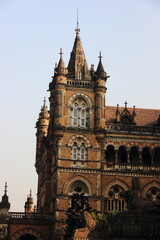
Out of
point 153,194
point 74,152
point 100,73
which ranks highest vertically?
point 100,73

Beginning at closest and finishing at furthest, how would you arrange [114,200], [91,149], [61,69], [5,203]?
1. [5,203]
2. [114,200]
3. [91,149]
4. [61,69]

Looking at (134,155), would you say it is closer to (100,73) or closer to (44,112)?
(100,73)

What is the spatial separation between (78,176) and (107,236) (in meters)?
24.2

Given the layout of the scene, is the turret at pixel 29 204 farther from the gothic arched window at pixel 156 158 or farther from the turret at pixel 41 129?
the gothic arched window at pixel 156 158

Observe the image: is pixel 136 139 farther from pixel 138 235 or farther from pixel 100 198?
pixel 138 235

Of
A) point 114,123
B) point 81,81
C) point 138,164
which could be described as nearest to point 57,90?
point 81,81

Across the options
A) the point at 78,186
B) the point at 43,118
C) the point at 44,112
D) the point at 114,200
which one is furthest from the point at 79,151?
the point at 44,112

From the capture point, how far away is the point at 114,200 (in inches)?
2506

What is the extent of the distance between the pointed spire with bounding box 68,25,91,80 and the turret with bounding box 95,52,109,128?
1.57m

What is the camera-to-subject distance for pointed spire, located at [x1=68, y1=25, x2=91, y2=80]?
66938 millimetres

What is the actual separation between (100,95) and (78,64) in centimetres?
514

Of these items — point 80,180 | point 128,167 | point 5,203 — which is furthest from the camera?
point 128,167

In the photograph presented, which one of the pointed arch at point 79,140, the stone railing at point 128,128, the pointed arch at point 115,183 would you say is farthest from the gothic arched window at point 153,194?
the pointed arch at point 79,140

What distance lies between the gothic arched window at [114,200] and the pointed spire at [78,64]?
13.9m
